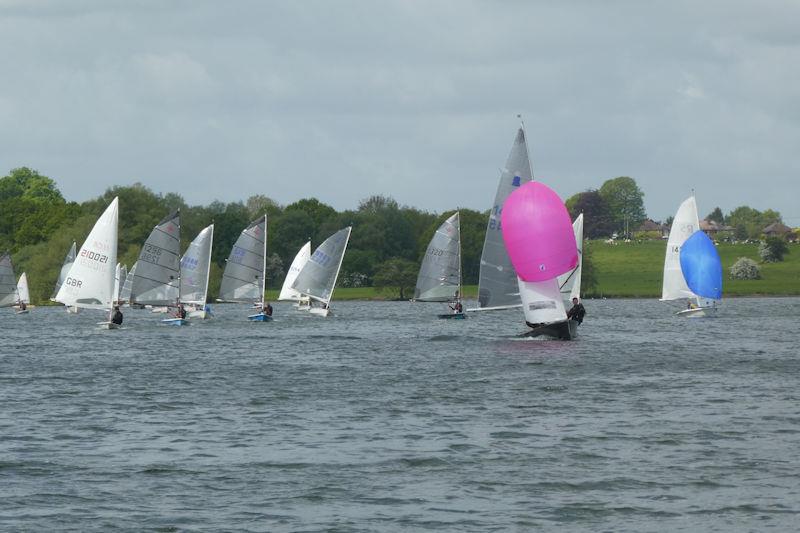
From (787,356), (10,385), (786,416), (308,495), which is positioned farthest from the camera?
(787,356)

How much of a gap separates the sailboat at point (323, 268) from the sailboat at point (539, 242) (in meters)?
33.8

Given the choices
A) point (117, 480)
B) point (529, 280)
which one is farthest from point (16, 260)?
point (117, 480)

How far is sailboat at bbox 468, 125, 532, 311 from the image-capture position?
6100 cm

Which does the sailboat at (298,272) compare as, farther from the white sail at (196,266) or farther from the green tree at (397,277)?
the green tree at (397,277)

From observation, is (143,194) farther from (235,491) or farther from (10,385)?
(235,491)

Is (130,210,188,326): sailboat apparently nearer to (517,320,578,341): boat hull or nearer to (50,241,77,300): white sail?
(517,320,578,341): boat hull

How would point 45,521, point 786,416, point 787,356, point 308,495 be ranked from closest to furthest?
point 45,521, point 308,495, point 786,416, point 787,356

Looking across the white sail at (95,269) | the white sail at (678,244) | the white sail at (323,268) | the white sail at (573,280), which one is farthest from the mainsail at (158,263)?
the white sail at (678,244)

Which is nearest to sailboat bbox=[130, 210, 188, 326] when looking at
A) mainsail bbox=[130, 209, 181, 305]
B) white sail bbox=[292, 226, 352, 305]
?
mainsail bbox=[130, 209, 181, 305]

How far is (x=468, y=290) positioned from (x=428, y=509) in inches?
5906

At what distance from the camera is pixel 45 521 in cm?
2073

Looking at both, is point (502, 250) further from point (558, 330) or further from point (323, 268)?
point (323, 268)

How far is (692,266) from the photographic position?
9212 cm

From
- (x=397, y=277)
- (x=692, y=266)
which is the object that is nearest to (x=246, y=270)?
(x=692, y=266)
